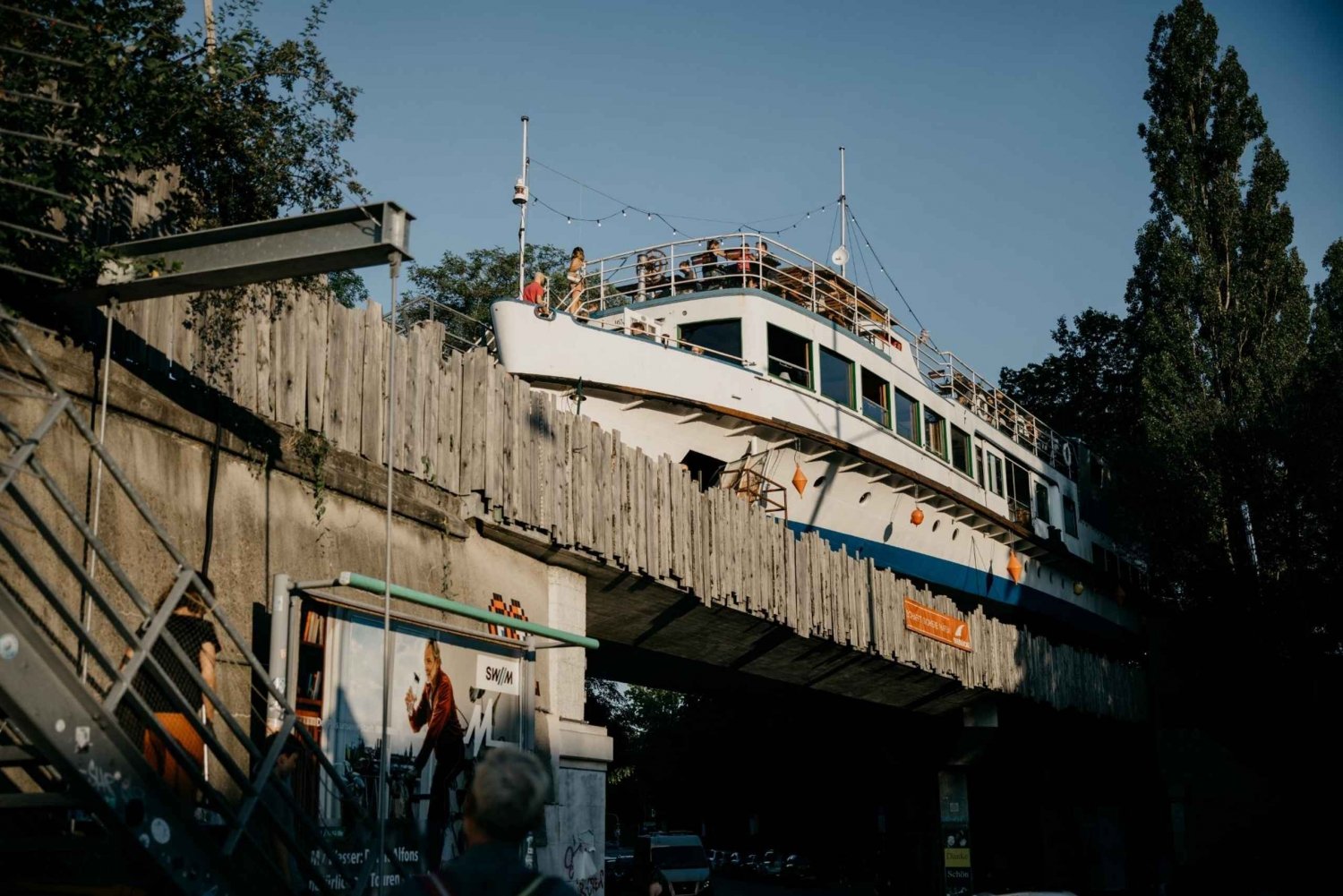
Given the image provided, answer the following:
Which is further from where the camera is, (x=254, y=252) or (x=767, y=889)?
(x=767, y=889)

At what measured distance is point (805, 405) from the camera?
25.3 m

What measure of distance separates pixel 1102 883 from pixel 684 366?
21.9 metres

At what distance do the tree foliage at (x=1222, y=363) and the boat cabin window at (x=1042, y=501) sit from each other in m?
2.11

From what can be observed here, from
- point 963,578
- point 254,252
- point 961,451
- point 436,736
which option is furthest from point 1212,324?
point 254,252

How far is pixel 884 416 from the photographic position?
28.1 meters

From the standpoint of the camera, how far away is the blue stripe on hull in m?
26.8

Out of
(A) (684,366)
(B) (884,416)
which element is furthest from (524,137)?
(B) (884,416)

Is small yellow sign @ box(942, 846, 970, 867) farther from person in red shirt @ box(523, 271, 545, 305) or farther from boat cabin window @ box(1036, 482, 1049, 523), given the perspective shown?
person in red shirt @ box(523, 271, 545, 305)

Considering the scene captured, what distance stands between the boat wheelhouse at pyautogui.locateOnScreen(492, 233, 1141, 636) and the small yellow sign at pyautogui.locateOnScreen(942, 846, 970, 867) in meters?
5.80

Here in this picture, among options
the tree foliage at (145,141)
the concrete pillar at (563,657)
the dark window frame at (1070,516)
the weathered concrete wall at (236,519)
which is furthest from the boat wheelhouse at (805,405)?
the tree foliage at (145,141)

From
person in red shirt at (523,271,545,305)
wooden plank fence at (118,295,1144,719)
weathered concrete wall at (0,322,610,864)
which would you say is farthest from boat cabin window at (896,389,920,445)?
weathered concrete wall at (0,322,610,864)

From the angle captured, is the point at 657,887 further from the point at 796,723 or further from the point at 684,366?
the point at 796,723

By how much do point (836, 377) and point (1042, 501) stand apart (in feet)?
39.9

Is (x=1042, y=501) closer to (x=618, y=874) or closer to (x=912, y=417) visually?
(x=912, y=417)
